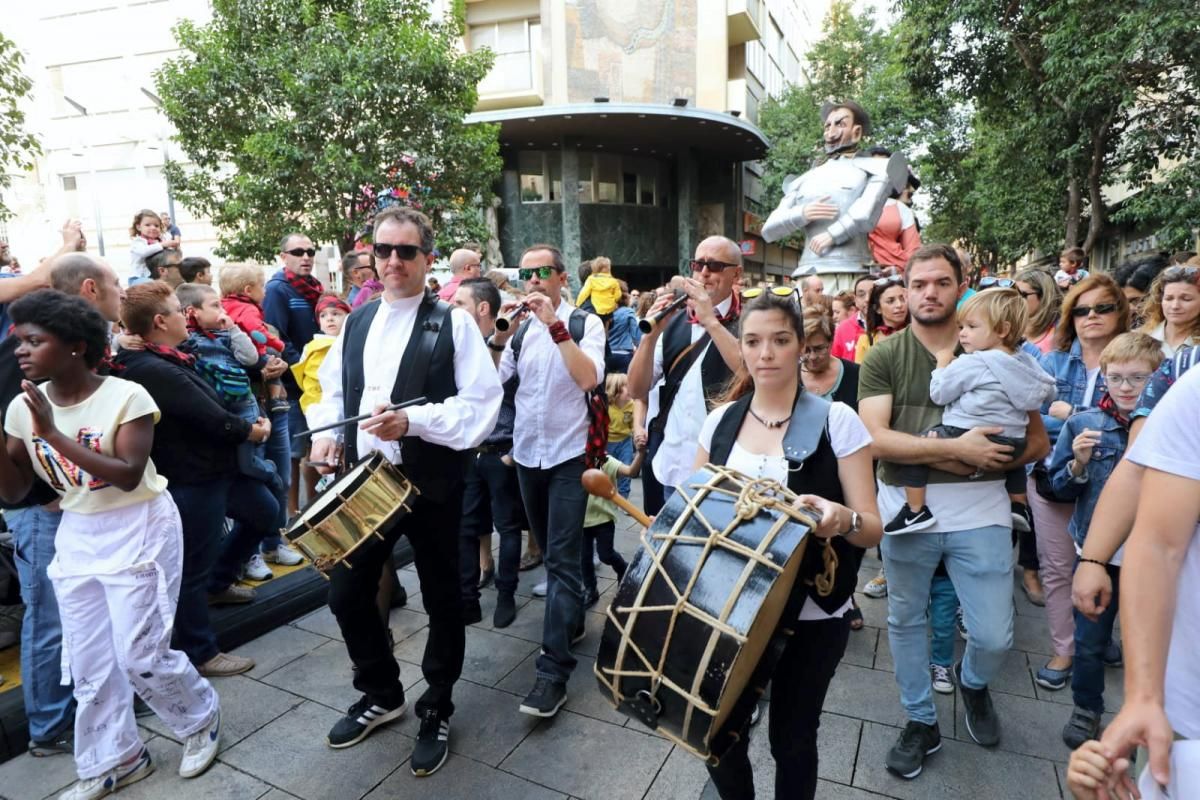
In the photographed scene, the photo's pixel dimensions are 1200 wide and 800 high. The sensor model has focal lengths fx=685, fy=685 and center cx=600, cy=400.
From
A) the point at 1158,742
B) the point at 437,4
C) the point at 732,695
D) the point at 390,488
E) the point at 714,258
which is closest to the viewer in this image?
the point at 1158,742

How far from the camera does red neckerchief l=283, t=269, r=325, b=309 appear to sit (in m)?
5.67

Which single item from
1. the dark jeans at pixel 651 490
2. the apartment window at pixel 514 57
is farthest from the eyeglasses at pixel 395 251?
the apartment window at pixel 514 57

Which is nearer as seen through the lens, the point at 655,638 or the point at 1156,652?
the point at 1156,652

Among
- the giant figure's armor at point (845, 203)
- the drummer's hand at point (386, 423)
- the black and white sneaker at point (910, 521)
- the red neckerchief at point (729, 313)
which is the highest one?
the giant figure's armor at point (845, 203)

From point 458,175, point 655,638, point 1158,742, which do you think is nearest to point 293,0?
point 458,175

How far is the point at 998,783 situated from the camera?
2.70m

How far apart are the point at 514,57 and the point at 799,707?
25.1m

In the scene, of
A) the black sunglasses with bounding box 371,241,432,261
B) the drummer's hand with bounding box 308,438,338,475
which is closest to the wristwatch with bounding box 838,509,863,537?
the black sunglasses with bounding box 371,241,432,261

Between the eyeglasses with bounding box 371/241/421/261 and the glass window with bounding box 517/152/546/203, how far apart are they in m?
22.6

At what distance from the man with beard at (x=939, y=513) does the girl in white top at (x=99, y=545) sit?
2.96 meters

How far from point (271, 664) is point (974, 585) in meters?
3.47

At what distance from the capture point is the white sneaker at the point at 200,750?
2810 millimetres

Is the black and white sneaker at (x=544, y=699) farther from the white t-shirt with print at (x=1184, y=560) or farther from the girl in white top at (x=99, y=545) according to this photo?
the white t-shirt with print at (x=1184, y=560)

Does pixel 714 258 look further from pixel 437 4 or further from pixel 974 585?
pixel 437 4
